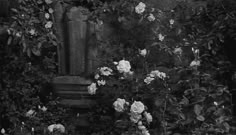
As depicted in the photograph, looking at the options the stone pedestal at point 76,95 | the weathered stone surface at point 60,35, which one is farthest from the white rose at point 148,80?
the weathered stone surface at point 60,35

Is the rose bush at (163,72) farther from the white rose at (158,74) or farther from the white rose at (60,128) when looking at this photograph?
the white rose at (60,128)

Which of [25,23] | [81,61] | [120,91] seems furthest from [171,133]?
[25,23]

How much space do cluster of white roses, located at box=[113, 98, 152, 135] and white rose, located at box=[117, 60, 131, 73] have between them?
0.76 feet

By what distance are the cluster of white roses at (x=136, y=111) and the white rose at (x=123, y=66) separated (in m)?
0.23

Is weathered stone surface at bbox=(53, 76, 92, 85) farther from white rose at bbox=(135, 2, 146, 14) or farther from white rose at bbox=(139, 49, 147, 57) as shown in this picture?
white rose at bbox=(135, 2, 146, 14)

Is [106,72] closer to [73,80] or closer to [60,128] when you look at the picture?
[73,80]

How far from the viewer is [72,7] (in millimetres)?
3686

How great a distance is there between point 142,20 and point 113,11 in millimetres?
240

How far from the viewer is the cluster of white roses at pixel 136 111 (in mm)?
3189

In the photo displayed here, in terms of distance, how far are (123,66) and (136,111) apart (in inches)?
14.2

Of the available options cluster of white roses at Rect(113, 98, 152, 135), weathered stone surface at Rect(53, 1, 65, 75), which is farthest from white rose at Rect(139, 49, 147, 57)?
weathered stone surface at Rect(53, 1, 65, 75)

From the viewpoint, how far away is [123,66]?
336 centimetres

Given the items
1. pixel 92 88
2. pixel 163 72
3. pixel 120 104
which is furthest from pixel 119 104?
pixel 163 72

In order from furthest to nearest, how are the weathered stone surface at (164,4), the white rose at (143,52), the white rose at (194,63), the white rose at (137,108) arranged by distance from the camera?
1. the weathered stone surface at (164,4)
2. the white rose at (143,52)
3. the white rose at (194,63)
4. the white rose at (137,108)
